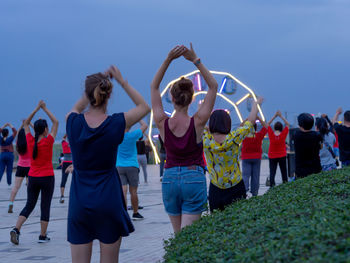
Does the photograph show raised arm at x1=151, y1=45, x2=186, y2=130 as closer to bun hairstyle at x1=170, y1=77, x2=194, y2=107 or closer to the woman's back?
bun hairstyle at x1=170, y1=77, x2=194, y2=107

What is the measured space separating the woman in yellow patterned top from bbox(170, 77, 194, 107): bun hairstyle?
22.9 inches

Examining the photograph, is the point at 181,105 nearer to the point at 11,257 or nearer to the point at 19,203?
the point at 11,257

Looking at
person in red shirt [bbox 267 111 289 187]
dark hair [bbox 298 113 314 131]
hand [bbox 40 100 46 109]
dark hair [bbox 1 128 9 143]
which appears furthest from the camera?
dark hair [bbox 1 128 9 143]

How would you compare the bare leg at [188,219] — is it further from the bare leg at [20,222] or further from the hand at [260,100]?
the bare leg at [20,222]

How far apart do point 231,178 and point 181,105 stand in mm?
974

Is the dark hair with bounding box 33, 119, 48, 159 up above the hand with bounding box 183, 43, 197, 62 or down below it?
below

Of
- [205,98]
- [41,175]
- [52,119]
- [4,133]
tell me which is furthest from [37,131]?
[4,133]

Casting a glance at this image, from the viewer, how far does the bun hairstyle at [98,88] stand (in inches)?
146

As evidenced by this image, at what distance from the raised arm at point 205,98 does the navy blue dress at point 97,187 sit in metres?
0.98

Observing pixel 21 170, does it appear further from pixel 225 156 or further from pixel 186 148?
pixel 186 148

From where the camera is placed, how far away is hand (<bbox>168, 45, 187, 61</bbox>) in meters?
4.52

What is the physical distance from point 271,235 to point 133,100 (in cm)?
144

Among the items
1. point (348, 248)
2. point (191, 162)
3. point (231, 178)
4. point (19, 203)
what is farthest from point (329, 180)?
point (19, 203)

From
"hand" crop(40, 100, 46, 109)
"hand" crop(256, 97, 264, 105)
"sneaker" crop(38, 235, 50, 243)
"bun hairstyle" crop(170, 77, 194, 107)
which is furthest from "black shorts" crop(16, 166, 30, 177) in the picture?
"bun hairstyle" crop(170, 77, 194, 107)
